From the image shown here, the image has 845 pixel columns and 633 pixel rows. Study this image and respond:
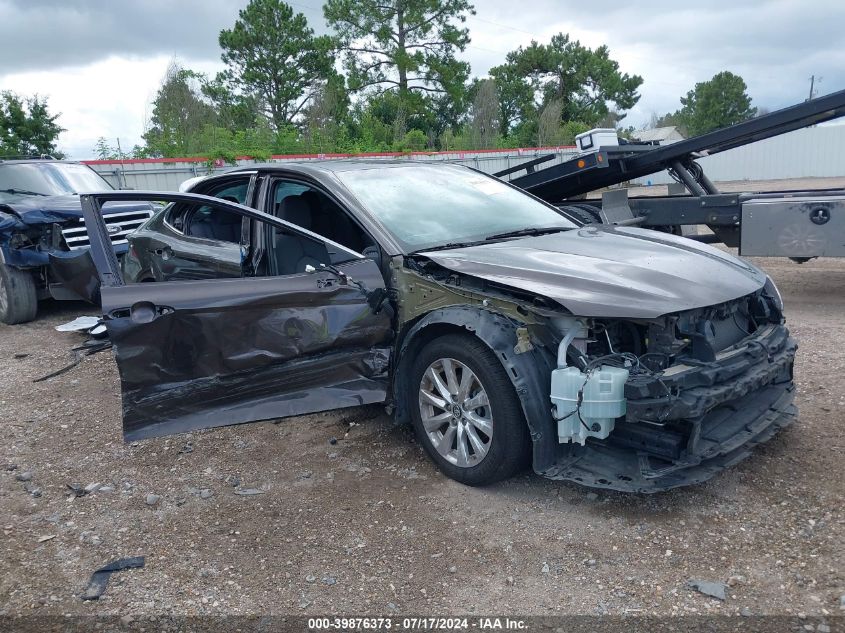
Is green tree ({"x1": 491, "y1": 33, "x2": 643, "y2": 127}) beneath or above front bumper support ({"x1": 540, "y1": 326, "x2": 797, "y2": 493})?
above

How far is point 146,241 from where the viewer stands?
515 centimetres

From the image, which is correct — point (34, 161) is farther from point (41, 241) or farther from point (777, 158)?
point (777, 158)

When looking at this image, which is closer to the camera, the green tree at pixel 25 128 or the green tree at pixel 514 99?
the green tree at pixel 25 128

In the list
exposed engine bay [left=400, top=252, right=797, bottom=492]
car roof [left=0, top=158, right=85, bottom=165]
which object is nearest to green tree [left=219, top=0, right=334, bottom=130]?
car roof [left=0, top=158, right=85, bottom=165]

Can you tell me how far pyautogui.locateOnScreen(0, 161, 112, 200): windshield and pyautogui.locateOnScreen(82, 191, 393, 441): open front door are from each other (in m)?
5.39

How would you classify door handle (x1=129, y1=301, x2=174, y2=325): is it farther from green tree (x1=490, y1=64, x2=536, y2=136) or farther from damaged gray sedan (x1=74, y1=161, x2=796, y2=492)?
green tree (x1=490, y1=64, x2=536, y2=136)

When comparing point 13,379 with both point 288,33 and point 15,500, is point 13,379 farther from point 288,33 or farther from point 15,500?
point 288,33

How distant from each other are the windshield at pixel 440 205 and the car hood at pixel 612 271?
26cm

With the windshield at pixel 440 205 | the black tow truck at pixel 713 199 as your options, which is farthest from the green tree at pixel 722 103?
the windshield at pixel 440 205

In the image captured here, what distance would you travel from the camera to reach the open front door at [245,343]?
148 inches

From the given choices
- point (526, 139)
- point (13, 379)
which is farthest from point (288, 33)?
point (13, 379)

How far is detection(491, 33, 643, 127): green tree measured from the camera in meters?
46.4

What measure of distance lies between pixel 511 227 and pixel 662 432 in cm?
170

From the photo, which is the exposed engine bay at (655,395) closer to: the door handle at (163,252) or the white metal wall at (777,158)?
the door handle at (163,252)
